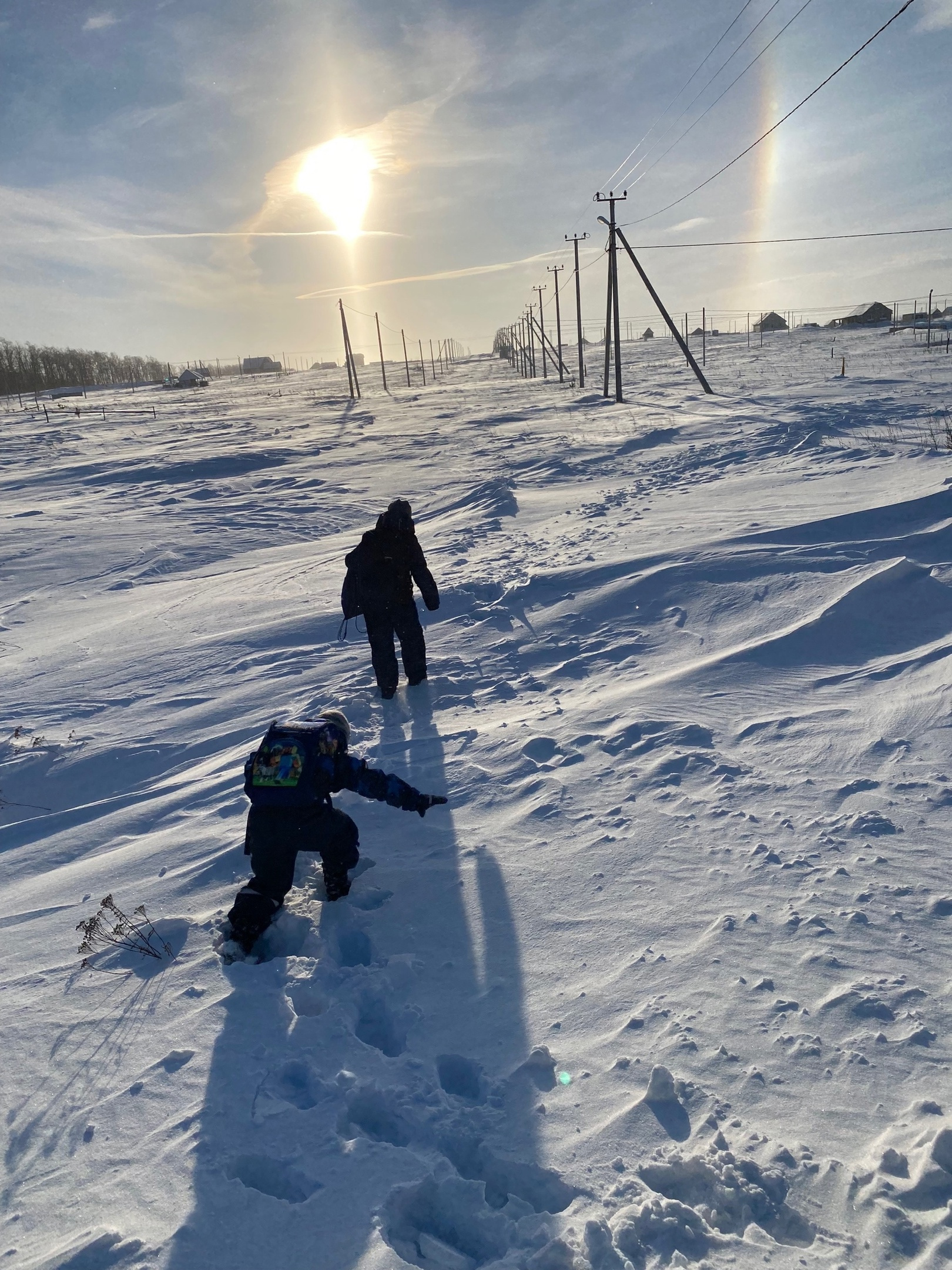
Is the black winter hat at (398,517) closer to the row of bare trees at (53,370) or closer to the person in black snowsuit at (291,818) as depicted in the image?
the person in black snowsuit at (291,818)

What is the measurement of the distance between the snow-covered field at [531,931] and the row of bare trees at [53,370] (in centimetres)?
8204

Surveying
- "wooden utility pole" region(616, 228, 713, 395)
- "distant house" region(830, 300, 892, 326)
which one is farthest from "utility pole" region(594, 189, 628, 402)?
"distant house" region(830, 300, 892, 326)

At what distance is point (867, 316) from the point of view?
68.0 metres

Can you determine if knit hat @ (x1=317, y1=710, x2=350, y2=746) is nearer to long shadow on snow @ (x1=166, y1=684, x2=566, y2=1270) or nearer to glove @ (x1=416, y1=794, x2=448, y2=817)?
glove @ (x1=416, y1=794, x2=448, y2=817)

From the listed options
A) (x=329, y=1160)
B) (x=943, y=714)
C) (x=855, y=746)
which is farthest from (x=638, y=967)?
(x=943, y=714)

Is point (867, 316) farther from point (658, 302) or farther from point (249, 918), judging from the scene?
point (249, 918)

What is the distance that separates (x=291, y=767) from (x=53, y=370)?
101m

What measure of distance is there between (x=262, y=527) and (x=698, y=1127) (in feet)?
38.4

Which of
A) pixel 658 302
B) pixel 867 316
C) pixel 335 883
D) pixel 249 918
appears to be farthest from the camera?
pixel 867 316

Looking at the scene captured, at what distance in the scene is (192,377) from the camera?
70062 millimetres

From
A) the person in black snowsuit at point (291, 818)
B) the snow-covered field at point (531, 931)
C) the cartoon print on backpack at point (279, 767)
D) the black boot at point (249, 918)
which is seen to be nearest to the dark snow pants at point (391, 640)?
the snow-covered field at point (531, 931)

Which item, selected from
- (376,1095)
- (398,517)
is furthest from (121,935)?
(398,517)

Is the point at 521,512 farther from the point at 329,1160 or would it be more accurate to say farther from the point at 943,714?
the point at 329,1160

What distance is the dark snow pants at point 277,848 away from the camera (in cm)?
300
